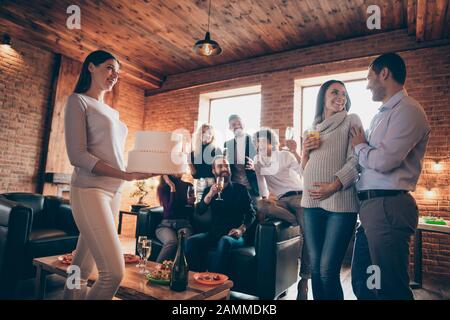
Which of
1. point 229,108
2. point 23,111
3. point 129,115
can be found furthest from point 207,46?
point 129,115

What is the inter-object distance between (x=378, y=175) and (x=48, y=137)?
5394mm

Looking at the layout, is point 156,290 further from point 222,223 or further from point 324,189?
point 222,223

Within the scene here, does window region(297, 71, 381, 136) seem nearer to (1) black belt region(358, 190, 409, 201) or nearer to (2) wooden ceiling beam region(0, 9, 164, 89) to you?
(1) black belt region(358, 190, 409, 201)

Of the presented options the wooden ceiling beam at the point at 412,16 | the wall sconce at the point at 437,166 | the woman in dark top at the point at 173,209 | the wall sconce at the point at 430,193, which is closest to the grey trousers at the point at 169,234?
the woman in dark top at the point at 173,209

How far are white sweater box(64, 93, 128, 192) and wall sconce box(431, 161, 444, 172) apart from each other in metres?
4.16

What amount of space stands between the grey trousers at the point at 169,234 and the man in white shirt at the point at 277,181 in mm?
786

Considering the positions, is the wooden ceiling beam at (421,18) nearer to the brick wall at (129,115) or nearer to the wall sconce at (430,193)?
the wall sconce at (430,193)

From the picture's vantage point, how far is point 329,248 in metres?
1.54

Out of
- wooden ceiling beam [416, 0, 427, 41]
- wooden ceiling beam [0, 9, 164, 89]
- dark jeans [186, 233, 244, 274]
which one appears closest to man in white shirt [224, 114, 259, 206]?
dark jeans [186, 233, 244, 274]

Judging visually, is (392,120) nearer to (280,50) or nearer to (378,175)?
(378,175)

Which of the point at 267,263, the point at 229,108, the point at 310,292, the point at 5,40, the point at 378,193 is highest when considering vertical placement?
the point at 5,40

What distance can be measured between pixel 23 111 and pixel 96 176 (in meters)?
4.59

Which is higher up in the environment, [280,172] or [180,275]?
[280,172]
